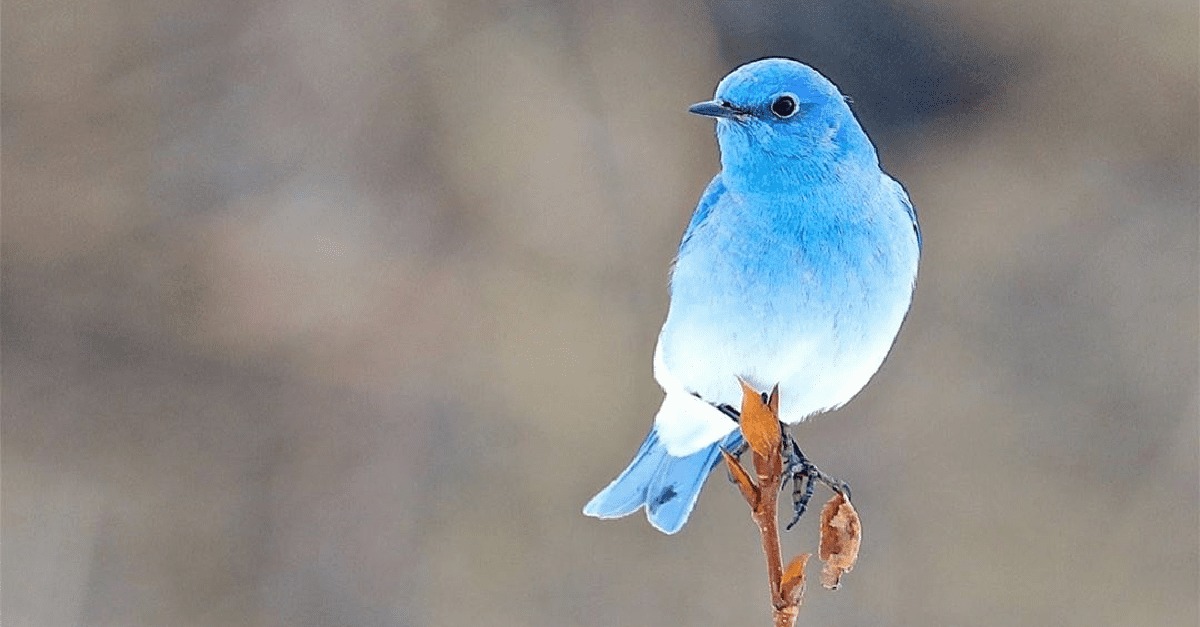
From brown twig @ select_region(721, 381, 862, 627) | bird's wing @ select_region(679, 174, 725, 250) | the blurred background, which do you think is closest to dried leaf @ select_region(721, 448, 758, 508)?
brown twig @ select_region(721, 381, 862, 627)

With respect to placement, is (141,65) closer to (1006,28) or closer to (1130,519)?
(1006,28)

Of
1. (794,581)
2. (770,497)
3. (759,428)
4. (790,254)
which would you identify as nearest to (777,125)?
(790,254)

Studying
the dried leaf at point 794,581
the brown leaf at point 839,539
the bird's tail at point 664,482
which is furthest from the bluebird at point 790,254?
the dried leaf at point 794,581

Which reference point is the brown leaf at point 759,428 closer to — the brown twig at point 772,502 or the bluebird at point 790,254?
the brown twig at point 772,502

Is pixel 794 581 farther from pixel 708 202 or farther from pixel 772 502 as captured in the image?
pixel 708 202

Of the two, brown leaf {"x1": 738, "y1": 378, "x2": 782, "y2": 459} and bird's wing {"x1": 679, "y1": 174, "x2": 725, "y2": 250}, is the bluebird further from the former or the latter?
brown leaf {"x1": 738, "y1": 378, "x2": 782, "y2": 459}

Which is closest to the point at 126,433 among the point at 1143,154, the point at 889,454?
the point at 889,454
